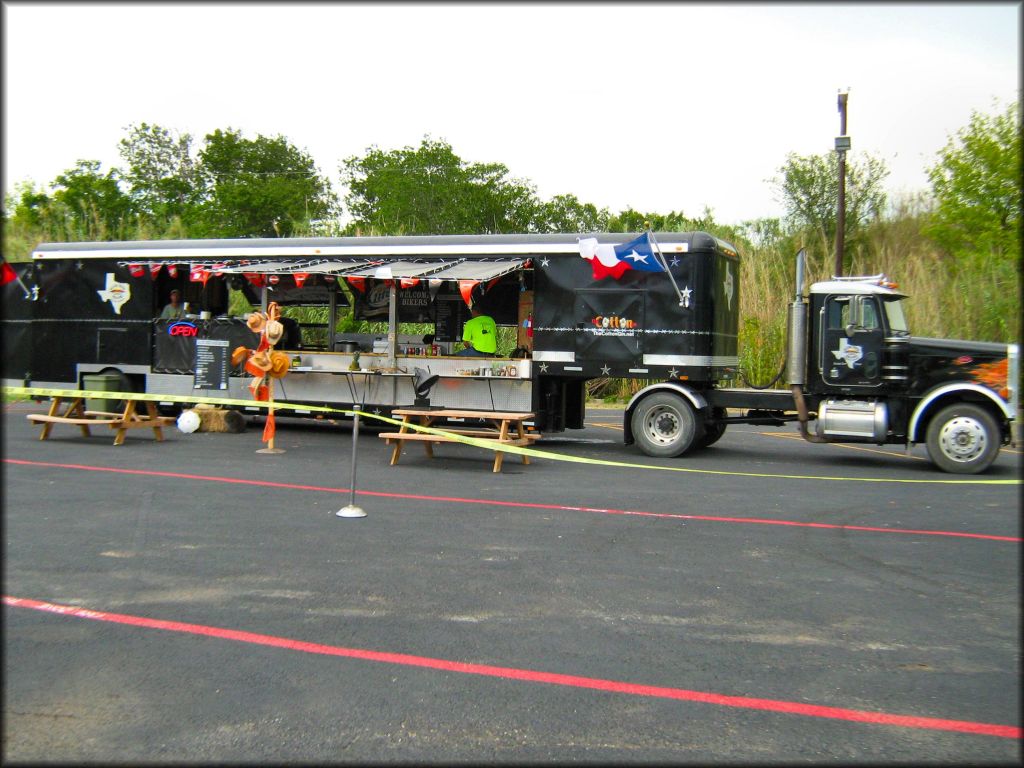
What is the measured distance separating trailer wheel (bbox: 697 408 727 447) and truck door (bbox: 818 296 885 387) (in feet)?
5.97

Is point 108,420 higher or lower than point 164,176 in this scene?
lower

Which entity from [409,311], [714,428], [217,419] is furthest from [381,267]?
[714,428]

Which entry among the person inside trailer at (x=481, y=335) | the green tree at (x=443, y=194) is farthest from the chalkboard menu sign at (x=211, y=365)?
the green tree at (x=443, y=194)

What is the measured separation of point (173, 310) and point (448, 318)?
5.32 meters

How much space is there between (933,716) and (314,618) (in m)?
3.51

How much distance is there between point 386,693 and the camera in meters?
4.59

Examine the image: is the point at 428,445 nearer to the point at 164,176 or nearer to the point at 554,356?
the point at 554,356

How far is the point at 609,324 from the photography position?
1459 centimetres

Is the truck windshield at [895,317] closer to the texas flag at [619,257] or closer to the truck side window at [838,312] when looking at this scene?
the truck side window at [838,312]

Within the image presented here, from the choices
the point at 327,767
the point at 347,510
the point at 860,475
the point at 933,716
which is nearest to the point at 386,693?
the point at 327,767

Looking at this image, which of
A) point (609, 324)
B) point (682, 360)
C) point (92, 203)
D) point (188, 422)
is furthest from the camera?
point (92, 203)

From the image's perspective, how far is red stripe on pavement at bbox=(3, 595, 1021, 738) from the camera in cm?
434

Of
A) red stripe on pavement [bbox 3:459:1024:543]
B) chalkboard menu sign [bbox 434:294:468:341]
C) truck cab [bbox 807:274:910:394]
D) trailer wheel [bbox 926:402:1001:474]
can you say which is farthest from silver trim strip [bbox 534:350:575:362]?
trailer wheel [bbox 926:402:1001:474]

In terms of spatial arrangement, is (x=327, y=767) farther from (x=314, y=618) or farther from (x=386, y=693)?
(x=314, y=618)
